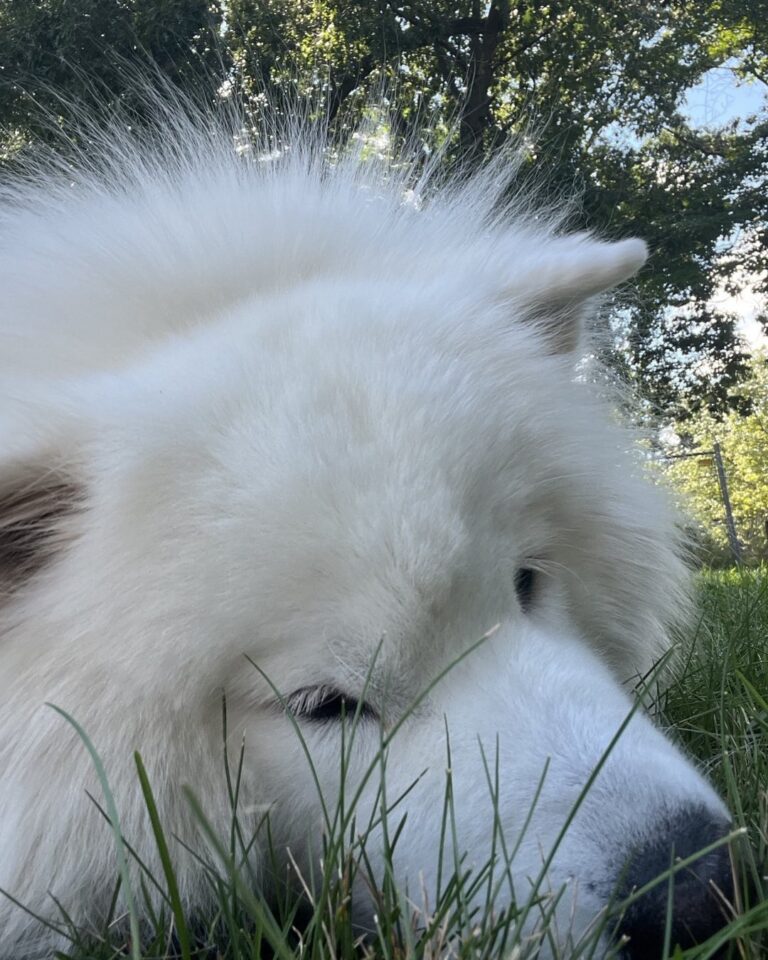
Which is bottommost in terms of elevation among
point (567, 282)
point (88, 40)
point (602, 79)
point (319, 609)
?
point (88, 40)

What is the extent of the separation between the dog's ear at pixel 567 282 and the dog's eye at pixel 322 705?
1.08 meters

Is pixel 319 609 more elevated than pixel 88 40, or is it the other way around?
pixel 319 609

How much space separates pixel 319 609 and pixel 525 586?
51 centimetres

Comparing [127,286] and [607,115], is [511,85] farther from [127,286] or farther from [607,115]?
[127,286]

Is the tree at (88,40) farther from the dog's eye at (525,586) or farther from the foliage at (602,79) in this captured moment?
the dog's eye at (525,586)

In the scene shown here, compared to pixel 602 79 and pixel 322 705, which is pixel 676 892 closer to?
pixel 322 705

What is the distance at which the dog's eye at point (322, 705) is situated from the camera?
5.31 ft

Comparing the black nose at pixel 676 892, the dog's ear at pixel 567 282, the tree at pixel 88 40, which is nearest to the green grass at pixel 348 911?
the black nose at pixel 676 892

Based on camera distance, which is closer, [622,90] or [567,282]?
[567,282]

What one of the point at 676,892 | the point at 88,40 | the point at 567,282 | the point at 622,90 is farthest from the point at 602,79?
the point at 676,892

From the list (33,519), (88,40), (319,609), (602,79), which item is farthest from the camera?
(602,79)

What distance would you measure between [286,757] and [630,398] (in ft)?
5.41

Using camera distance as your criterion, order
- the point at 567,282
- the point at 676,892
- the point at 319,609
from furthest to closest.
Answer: the point at 567,282 → the point at 319,609 → the point at 676,892

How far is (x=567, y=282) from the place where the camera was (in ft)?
7.59
